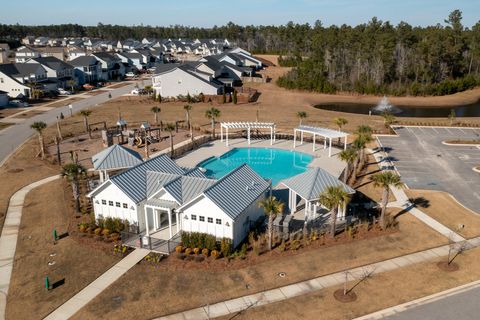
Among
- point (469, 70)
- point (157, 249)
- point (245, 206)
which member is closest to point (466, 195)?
point (245, 206)

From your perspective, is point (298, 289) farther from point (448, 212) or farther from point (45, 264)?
point (448, 212)

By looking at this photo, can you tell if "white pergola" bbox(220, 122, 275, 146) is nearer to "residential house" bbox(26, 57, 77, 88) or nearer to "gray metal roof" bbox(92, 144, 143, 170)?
"gray metal roof" bbox(92, 144, 143, 170)

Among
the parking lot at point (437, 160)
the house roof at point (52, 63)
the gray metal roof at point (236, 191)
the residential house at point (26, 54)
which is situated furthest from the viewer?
the residential house at point (26, 54)

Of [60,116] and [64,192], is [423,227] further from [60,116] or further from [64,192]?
[60,116]

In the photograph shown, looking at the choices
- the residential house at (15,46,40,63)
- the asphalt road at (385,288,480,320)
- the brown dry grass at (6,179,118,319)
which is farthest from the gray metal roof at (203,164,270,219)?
the residential house at (15,46,40,63)

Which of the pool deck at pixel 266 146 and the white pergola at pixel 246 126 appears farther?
the white pergola at pixel 246 126

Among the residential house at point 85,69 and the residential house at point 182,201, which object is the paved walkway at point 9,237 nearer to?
the residential house at point 182,201

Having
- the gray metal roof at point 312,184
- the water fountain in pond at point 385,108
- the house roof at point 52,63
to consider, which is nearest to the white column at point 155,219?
the gray metal roof at point 312,184
